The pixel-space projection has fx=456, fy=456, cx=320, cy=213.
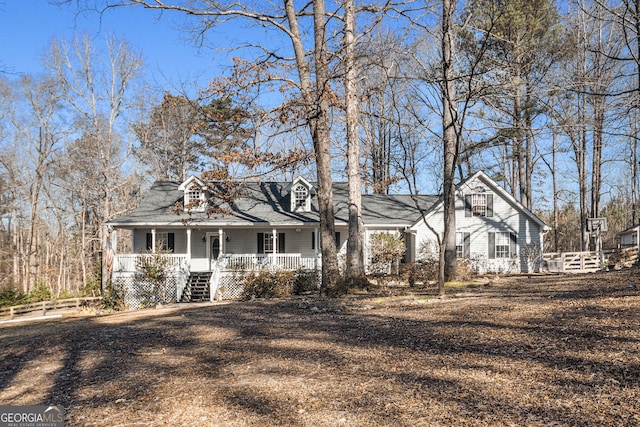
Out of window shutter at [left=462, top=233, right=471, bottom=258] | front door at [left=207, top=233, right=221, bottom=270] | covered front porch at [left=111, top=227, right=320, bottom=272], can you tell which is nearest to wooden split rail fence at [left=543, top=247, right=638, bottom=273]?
window shutter at [left=462, top=233, right=471, bottom=258]

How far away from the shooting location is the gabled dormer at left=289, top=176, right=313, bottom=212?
23.0 metres

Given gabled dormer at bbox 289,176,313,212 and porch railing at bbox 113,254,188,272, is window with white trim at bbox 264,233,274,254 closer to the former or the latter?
gabled dormer at bbox 289,176,313,212

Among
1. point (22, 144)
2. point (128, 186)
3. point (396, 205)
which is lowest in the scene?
point (396, 205)

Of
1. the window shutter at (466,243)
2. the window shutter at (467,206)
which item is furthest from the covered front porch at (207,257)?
the window shutter at (467,206)

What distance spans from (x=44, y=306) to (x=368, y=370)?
59.6ft

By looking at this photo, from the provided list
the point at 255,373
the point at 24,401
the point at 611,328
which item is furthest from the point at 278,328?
the point at 611,328

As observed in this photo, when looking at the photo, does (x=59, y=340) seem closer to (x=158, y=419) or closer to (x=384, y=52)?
(x=158, y=419)

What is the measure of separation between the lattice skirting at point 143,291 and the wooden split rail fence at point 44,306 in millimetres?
1037

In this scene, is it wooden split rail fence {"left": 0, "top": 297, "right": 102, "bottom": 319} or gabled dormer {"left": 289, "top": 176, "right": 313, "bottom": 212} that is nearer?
wooden split rail fence {"left": 0, "top": 297, "right": 102, "bottom": 319}

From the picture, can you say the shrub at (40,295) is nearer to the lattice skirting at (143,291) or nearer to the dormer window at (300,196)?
the lattice skirting at (143,291)

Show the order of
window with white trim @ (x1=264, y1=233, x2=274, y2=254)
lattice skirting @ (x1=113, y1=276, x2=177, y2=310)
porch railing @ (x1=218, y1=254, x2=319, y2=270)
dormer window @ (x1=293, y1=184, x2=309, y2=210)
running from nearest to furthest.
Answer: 1. lattice skirting @ (x1=113, y1=276, x2=177, y2=310)
2. porch railing @ (x1=218, y1=254, x2=319, y2=270)
3. window with white trim @ (x1=264, y1=233, x2=274, y2=254)
4. dormer window @ (x1=293, y1=184, x2=309, y2=210)

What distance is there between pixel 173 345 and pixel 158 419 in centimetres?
359

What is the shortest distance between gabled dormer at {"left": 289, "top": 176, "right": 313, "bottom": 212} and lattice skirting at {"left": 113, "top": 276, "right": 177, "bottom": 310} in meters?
6.99

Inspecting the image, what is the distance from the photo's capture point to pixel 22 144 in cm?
2892
